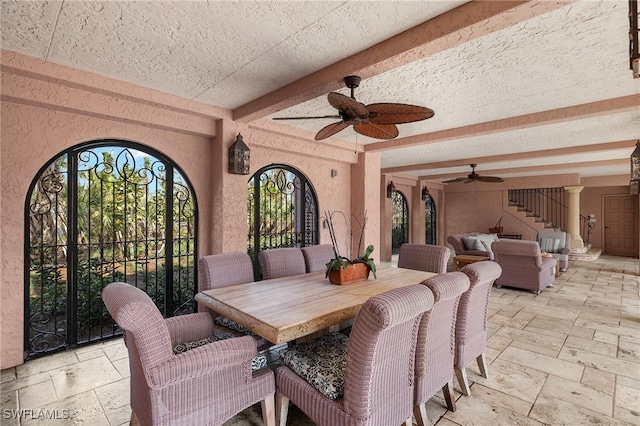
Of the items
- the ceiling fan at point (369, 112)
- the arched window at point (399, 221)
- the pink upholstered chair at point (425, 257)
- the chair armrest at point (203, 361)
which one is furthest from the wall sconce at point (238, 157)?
the arched window at point (399, 221)

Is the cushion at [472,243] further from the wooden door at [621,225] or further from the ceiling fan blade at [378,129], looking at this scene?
the wooden door at [621,225]

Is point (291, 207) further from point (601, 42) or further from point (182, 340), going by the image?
point (601, 42)

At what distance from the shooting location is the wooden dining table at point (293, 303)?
5.38 feet

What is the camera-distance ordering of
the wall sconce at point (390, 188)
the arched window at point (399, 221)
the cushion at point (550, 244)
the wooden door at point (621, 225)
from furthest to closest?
the wooden door at point (621, 225)
the arched window at point (399, 221)
the wall sconce at point (390, 188)
the cushion at point (550, 244)

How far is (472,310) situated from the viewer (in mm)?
2197

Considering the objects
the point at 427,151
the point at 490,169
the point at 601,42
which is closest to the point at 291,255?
the point at 601,42

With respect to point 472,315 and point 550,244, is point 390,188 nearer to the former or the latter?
point 550,244

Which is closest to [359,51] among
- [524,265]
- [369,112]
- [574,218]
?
[369,112]

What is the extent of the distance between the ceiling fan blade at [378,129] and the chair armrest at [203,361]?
6.31ft

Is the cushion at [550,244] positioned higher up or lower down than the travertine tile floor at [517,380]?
higher up

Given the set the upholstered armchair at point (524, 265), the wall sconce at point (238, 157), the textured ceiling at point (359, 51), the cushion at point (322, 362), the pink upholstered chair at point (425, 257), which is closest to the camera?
the cushion at point (322, 362)

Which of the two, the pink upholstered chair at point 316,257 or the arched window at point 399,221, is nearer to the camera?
the pink upholstered chair at point 316,257

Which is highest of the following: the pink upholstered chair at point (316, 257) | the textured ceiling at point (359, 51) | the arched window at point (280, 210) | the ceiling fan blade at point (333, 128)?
the textured ceiling at point (359, 51)

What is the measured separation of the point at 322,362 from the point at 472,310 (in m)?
1.19
